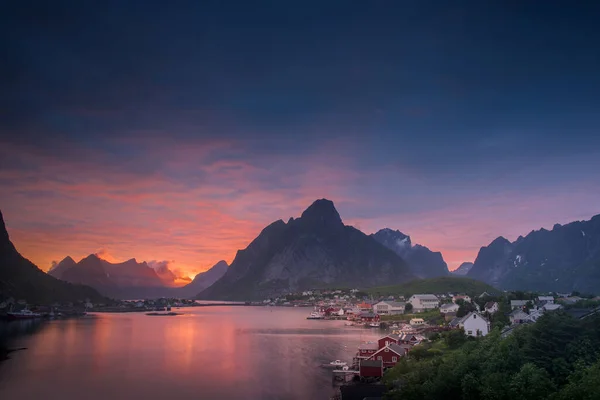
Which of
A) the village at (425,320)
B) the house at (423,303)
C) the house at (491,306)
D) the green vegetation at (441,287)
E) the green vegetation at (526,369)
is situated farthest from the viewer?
the green vegetation at (441,287)

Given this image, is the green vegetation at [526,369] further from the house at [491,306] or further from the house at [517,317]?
the house at [491,306]

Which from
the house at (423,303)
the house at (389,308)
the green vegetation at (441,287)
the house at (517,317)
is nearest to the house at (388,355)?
the house at (517,317)

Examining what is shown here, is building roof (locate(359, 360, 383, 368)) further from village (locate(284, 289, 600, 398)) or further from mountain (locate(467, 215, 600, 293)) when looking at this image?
mountain (locate(467, 215, 600, 293))

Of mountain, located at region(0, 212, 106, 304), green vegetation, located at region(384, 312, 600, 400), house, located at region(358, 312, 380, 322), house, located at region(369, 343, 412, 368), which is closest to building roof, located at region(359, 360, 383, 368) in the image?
house, located at region(369, 343, 412, 368)

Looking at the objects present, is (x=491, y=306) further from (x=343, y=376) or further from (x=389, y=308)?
(x=389, y=308)

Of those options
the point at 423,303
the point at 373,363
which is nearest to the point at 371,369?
the point at 373,363
